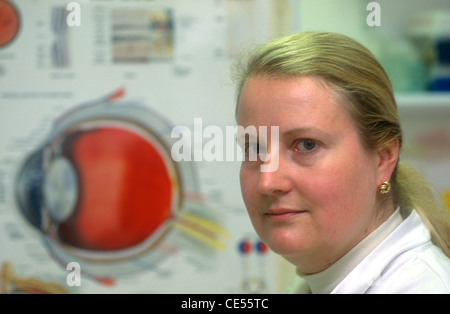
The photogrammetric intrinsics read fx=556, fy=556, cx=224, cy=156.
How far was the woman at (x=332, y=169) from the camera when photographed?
0.73m

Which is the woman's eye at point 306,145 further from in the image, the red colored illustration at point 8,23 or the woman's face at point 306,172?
the red colored illustration at point 8,23

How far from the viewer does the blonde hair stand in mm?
742

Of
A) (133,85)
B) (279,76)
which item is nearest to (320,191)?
(279,76)

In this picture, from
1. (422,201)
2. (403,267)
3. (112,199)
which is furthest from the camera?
(112,199)

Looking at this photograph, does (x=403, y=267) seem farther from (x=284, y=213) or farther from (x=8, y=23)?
(x=8, y=23)

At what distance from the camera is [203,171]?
158cm

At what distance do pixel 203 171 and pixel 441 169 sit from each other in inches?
29.2

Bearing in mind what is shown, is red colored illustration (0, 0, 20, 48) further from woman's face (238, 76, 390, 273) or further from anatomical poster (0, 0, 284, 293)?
woman's face (238, 76, 390, 273)

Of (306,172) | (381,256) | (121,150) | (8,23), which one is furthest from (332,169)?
(8,23)

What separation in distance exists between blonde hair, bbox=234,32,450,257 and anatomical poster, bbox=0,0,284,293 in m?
0.77

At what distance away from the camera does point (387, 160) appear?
815 mm

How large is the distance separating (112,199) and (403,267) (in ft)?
3.31

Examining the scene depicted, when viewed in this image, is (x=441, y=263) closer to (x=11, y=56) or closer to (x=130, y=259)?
(x=130, y=259)

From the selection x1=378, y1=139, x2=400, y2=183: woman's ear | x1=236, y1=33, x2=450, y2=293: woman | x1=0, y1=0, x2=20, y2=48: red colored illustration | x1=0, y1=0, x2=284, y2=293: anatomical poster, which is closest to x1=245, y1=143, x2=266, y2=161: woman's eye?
x1=236, y1=33, x2=450, y2=293: woman
